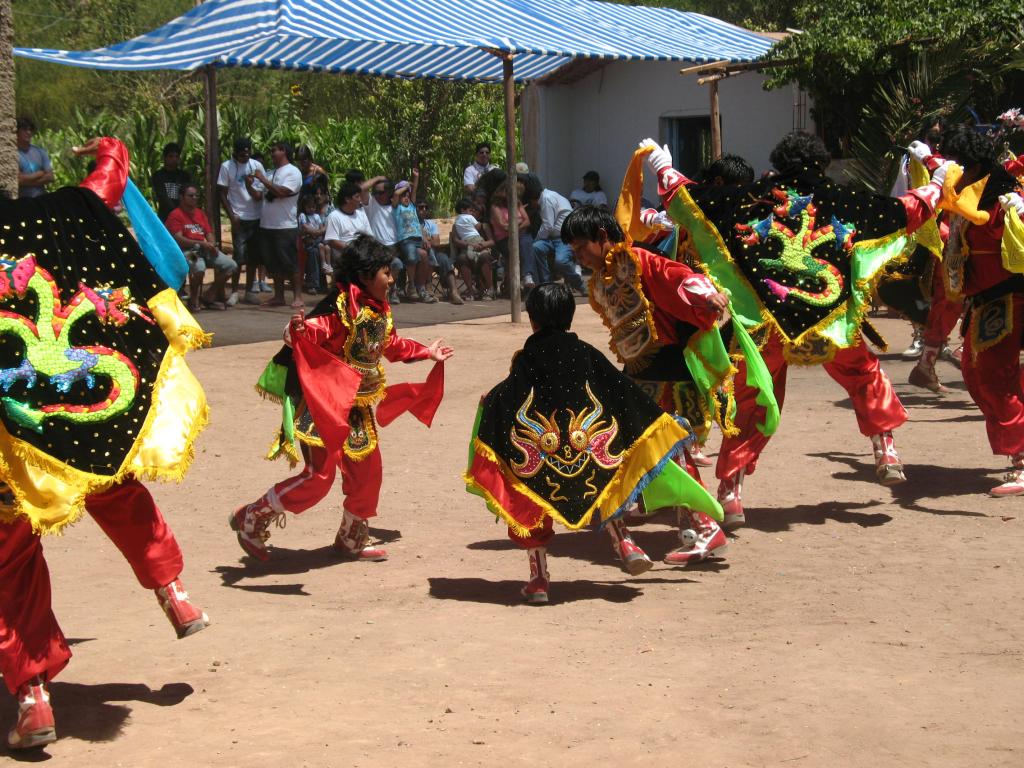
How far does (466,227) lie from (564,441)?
38.2ft

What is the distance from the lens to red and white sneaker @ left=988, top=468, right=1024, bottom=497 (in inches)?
303

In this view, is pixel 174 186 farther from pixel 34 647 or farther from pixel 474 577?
pixel 34 647

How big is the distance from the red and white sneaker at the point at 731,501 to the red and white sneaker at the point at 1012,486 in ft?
5.18

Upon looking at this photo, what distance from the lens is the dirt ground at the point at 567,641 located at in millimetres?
4488

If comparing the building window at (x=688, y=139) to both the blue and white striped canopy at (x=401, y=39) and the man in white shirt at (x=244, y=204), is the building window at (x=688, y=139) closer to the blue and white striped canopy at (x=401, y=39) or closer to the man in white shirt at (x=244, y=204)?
the blue and white striped canopy at (x=401, y=39)

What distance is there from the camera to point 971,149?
7.59m

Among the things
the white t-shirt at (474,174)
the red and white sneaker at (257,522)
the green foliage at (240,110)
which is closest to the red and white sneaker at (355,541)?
the red and white sneaker at (257,522)

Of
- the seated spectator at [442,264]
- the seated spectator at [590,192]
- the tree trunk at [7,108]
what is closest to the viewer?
the tree trunk at [7,108]

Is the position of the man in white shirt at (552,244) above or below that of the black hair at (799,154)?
below

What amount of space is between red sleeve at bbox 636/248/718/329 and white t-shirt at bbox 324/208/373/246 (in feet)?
31.7

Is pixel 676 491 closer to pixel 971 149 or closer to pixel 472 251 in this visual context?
pixel 971 149

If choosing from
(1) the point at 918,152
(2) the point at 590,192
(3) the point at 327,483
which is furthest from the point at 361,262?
(2) the point at 590,192

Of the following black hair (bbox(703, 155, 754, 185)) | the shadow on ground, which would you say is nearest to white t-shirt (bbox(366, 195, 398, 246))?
black hair (bbox(703, 155, 754, 185))

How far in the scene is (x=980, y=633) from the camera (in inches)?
217
